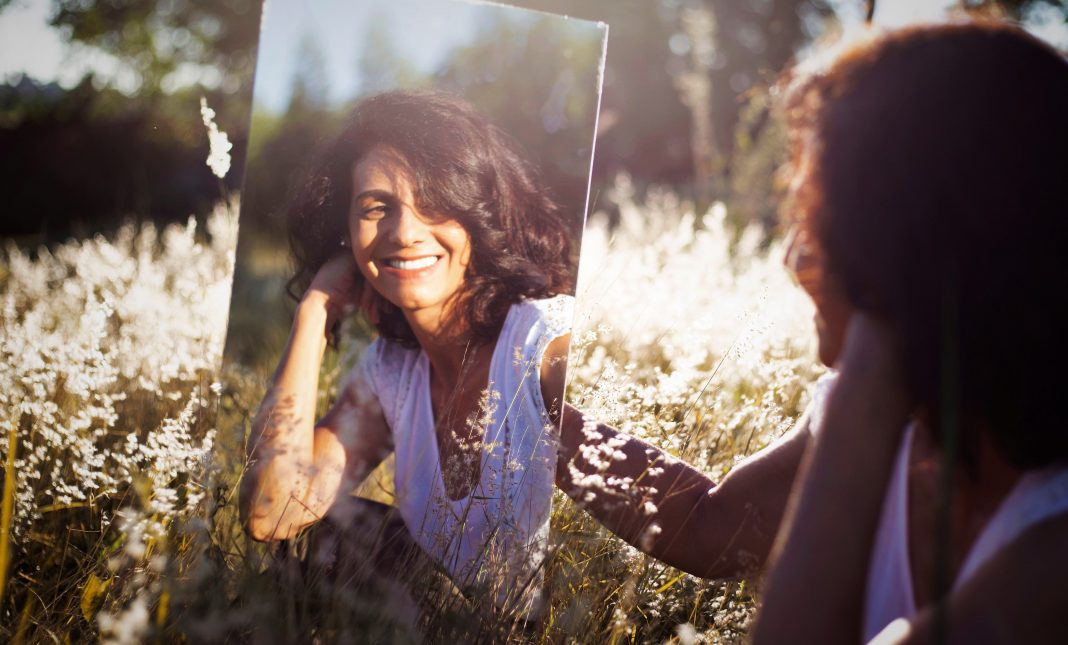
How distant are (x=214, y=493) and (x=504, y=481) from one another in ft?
1.88

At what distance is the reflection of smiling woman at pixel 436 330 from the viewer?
6.04 feet

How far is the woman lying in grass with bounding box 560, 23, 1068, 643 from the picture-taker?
1104mm

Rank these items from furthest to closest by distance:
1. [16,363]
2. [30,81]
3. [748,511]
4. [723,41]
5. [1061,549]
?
[723,41] < [30,81] < [16,363] < [748,511] < [1061,549]

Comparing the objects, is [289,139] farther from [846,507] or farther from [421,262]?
[846,507]

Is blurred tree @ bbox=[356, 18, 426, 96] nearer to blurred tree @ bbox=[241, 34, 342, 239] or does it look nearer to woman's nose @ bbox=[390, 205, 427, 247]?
blurred tree @ bbox=[241, 34, 342, 239]

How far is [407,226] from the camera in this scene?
6.24ft

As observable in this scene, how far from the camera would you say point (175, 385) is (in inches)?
102

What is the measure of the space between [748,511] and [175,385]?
1714 millimetres

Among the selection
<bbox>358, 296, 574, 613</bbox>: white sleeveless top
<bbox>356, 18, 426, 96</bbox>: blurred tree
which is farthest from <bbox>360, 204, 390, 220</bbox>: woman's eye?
<bbox>358, 296, 574, 613</bbox>: white sleeveless top

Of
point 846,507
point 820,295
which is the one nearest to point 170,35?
point 820,295

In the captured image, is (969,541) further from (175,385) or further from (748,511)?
(175,385)

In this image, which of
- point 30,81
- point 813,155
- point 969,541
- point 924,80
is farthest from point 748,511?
point 30,81

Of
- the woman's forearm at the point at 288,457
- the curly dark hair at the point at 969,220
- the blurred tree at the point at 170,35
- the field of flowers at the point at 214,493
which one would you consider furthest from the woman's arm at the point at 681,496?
the blurred tree at the point at 170,35

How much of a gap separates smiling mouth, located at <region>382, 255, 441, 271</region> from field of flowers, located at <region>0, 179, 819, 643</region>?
29 centimetres
